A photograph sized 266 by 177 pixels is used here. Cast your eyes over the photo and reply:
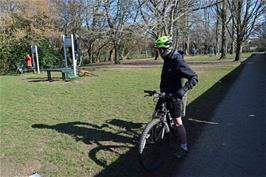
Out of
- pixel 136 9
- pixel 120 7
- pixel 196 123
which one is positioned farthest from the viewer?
pixel 120 7

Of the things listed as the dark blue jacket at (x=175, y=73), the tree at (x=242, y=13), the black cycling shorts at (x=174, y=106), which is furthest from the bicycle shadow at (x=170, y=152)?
the tree at (x=242, y=13)

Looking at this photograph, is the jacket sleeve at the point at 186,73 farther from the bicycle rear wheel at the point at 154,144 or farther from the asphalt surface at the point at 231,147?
the asphalt surface at the point at 231,147

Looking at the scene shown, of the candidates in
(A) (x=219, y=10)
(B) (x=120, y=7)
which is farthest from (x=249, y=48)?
(B) (x=120, y=7)

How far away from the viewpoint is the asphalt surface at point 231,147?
445 centimetres

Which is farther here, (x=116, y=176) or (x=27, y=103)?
(x=27, y=103)

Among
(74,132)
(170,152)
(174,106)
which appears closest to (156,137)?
(174,106)

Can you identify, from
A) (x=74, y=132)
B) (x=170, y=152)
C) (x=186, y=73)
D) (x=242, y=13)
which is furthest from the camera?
(x=242, y=13)

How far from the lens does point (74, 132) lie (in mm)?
6312

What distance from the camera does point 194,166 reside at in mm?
4629

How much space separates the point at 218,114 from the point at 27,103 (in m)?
5.68

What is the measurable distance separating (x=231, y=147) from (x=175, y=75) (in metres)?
1.75

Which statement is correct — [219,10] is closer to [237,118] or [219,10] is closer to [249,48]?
[237,118]

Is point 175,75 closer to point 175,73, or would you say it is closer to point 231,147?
point 175,73

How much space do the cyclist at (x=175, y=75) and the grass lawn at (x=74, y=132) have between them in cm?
101
